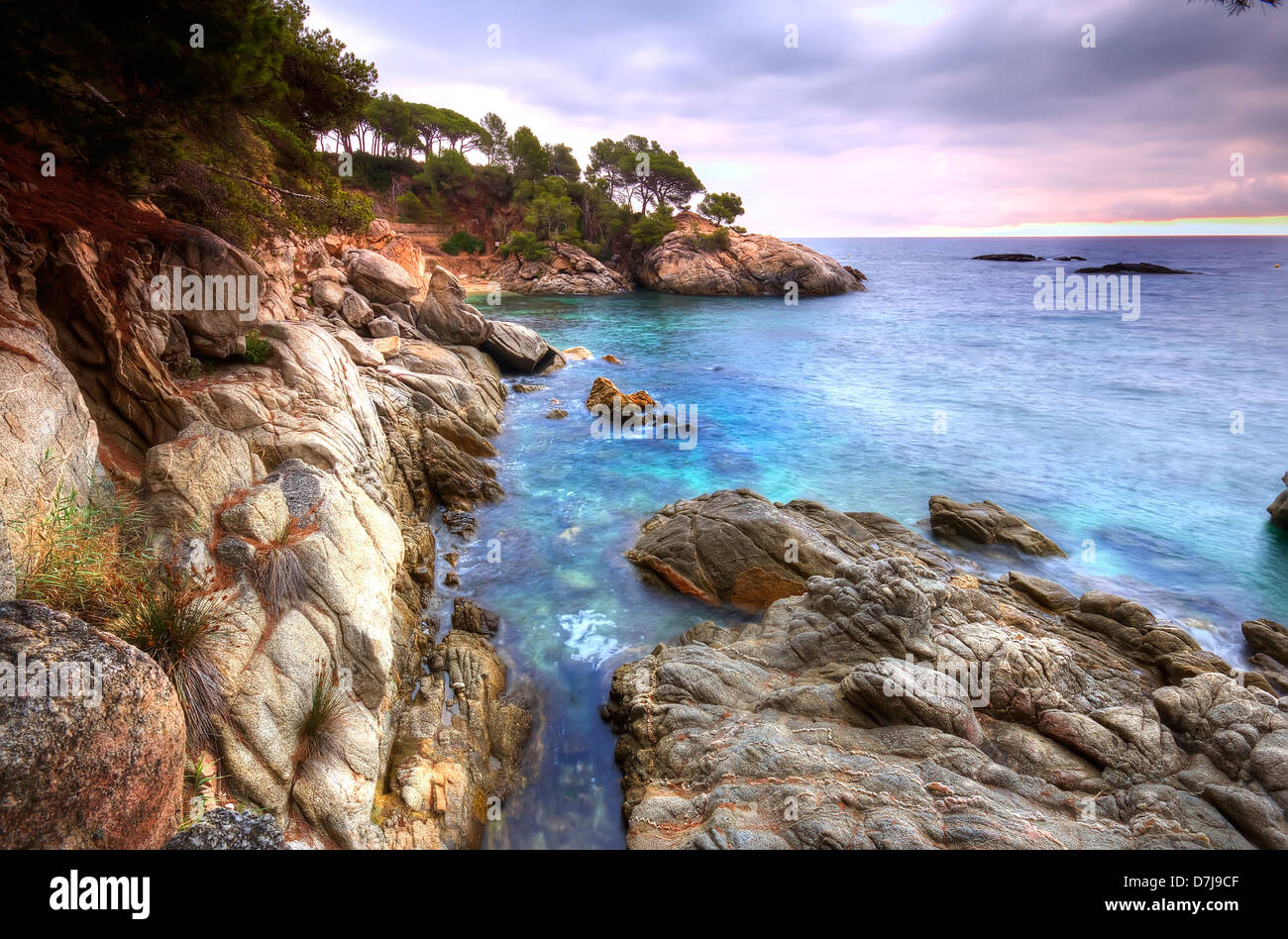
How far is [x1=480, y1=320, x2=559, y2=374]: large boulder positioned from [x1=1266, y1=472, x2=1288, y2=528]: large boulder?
32.1 meters

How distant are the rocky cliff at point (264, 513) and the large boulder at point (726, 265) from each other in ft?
223

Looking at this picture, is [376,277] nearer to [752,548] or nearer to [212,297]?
[212,297]

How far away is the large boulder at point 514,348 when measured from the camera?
110 feet

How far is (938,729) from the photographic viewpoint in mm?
9148

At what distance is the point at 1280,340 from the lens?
5134 cm

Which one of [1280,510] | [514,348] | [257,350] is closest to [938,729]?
[257,350]

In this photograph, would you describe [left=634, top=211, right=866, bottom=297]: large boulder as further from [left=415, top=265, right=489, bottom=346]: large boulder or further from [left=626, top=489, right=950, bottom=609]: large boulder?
[left=626, top=489, right=950, bottom=609]: large boulder

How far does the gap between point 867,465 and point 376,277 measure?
24215 mm

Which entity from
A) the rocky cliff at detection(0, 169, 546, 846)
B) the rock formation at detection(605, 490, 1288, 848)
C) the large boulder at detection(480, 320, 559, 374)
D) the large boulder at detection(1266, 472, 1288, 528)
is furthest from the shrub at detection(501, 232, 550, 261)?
the rock formation at detection(605, 490, 1288, 848)

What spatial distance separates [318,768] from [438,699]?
3.36 metres

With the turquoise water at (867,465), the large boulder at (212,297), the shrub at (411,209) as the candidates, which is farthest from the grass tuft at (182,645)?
the shrub at (411,209)

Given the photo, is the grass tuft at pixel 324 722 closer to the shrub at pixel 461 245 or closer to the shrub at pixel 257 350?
the shrub at pixel 257 350
